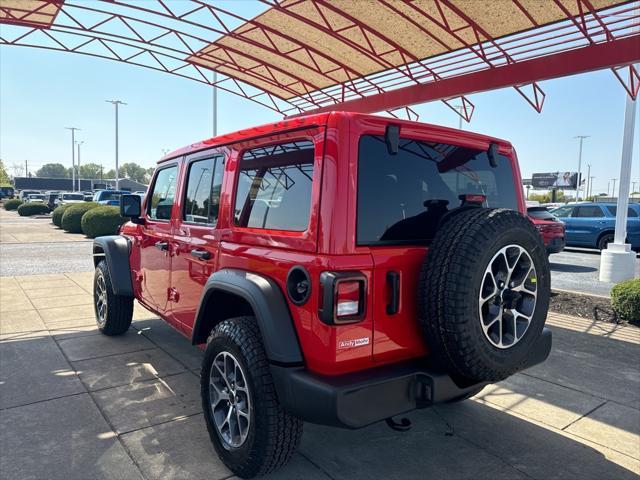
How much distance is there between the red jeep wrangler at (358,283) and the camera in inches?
85.5

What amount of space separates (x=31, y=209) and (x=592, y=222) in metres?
33.4

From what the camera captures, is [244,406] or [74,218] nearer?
[244,406]

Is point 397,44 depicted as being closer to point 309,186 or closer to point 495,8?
point 495,8

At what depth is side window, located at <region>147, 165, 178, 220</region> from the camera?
156 inches

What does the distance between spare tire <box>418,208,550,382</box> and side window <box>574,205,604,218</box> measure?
14.9 meters

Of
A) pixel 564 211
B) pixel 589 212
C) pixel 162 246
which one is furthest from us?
pixel 564 211

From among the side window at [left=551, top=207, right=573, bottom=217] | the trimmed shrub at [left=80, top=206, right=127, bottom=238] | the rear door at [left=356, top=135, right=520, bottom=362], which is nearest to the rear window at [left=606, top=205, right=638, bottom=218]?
the side window at [left=551, top=207, right=573, bottom=217]

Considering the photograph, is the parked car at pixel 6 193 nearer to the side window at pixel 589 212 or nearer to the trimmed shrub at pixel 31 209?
the trimmed shrub at pixel 31 209

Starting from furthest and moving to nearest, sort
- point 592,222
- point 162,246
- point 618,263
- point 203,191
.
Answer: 1. point 592,222
2. point 618,263
3. point 162,246
4. point 203,191

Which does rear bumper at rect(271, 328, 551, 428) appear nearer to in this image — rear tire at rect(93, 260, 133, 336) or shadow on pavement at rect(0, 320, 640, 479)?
shadow on pavement at rect(0, 320, 640, 479)

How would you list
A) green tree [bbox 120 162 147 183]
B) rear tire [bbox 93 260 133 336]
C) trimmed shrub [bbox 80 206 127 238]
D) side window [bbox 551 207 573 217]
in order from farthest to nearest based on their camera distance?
green tree [bbox 120 162 147 183], trimmed shrub [bbox 80 206 127 238], side window [bbox 551 207 573 217], rear tire [bbox 93 260 133 336]

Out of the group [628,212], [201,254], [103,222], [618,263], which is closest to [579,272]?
[618,263]

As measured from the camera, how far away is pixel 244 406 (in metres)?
2.58

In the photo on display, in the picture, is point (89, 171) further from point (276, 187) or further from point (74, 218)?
point (276, 187)
